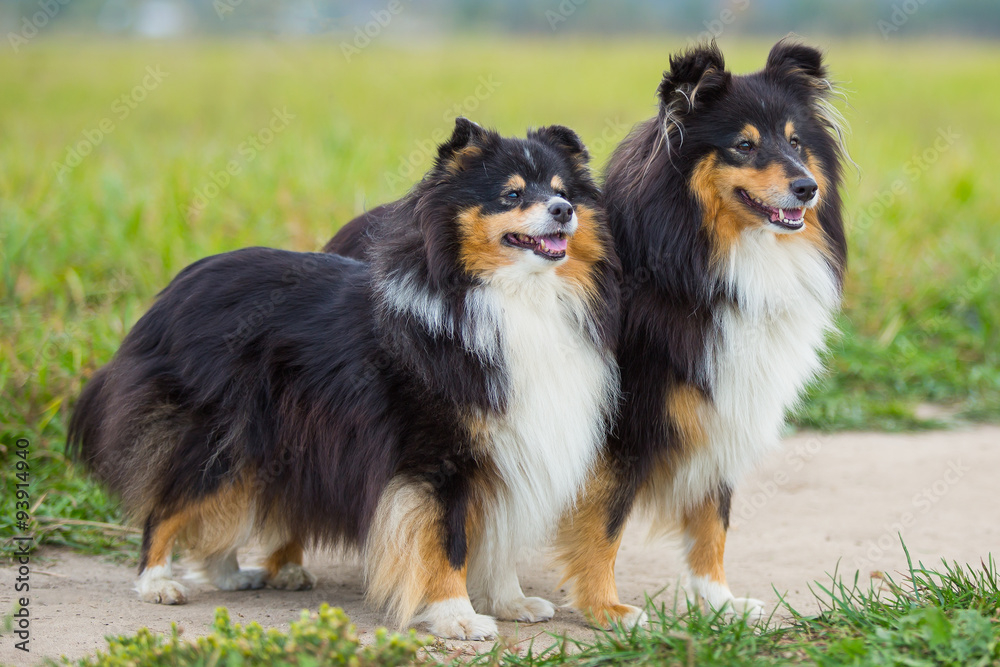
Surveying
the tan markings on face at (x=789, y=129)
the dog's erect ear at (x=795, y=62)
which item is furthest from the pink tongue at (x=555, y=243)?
the dog's erect ear at (x=795, y=62)

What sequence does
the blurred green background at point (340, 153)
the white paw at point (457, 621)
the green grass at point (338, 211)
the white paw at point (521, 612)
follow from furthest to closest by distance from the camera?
the blurred green background at point (340, 153), the green grass at point (338, 211), the white paw at point (521, 612), the white paw at point (457, 621)

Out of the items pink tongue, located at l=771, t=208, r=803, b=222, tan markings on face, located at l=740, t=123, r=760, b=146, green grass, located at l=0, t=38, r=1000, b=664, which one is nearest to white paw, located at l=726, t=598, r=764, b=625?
green grass, located at l=0, t=38, r=1000, b=664

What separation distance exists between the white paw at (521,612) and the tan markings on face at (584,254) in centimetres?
130

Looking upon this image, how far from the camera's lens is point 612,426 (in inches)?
142

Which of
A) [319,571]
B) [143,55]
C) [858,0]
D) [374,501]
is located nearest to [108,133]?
[143,55]

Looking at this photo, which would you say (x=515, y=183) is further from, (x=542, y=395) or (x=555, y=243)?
(x=542, y=395)

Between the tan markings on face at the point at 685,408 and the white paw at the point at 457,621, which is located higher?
the tan markings on face at the point at 685,408

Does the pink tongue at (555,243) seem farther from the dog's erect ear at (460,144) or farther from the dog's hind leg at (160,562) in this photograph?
the dog's hind leg at (160,562)

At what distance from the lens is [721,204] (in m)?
3.56

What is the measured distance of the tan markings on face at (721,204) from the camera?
139 inches

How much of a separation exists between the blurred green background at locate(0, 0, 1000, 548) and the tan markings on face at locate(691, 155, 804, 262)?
2.94 ft

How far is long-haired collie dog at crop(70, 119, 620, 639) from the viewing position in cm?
337

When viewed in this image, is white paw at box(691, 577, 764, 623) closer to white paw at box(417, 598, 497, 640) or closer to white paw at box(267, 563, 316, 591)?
white paw at box(417, 598, 497, 640)

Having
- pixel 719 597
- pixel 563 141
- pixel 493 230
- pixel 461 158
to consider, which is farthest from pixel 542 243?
pixel 719 597
